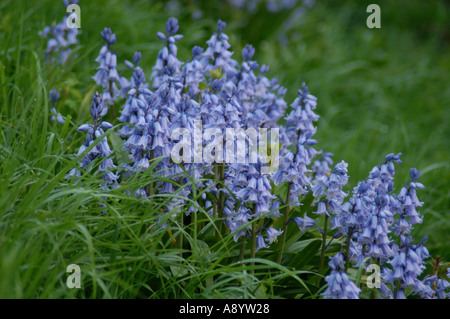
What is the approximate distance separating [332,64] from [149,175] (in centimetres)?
528

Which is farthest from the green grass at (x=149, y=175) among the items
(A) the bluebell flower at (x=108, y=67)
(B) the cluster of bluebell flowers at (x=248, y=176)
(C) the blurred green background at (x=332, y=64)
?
(A) the bluebell flower at (x=108, y=67)

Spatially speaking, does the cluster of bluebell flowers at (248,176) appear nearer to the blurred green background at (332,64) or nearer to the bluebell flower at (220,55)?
the bluebell flower at (220,55)

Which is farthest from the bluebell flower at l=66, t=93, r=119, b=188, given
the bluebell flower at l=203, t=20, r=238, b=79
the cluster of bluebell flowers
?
the bluebell flower at l=203, t=20, r=238, b=79

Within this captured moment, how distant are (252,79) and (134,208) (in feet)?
3.90

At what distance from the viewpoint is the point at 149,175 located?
2.78 metres

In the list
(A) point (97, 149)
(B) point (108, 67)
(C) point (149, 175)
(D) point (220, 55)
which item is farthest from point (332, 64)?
(A) point (97, 149)

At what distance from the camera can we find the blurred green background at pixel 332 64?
14.5 ft

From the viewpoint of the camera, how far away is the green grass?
2334mm

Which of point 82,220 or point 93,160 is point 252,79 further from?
point 82,220

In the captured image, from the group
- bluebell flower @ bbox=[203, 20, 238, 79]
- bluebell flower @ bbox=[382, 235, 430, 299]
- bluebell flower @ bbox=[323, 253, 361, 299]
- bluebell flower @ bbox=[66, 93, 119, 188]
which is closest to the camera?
bluebell flower @ bbox=[323, 253, 361, 299]

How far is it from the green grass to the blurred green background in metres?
0.03

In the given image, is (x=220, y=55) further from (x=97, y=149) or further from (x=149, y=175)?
(x=97, y=149)

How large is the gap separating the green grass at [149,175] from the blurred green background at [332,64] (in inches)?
1.0

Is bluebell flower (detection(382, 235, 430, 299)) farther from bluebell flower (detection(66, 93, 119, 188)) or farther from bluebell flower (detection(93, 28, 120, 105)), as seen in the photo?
bluebell flower (detection(93, 28, 120, 105))
